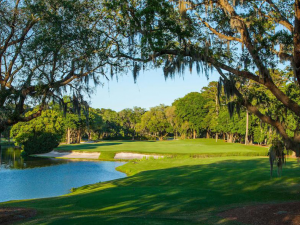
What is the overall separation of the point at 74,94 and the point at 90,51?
2.00 metres

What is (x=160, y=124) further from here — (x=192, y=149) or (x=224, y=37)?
(x=224, y=37)

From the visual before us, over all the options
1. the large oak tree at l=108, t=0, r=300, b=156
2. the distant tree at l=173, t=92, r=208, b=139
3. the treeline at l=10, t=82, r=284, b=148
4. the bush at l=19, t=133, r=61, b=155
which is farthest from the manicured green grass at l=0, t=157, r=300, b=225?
the distant tree at l=173, t=92, r=208, b=139

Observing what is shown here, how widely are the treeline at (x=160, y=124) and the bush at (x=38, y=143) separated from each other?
0.18 m

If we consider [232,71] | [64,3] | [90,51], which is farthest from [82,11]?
[232,71]

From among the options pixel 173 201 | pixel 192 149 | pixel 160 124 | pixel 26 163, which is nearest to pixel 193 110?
pixel 160 124

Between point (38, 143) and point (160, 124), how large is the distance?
47.7m

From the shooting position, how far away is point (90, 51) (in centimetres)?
1245

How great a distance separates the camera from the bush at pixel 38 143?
2137 inches

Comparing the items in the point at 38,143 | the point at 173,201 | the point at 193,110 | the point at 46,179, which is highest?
the point at 193,110

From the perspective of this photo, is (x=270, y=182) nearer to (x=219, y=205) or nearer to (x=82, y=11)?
(x=219, y=205)

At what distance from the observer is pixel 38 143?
54906mm

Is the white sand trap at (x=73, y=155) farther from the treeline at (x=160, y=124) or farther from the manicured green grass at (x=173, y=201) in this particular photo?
the manicured green grass at (x=173, y=201)

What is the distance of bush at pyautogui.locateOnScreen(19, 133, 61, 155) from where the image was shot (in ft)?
178

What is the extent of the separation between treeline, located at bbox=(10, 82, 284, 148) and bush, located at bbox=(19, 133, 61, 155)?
0.58 ft
